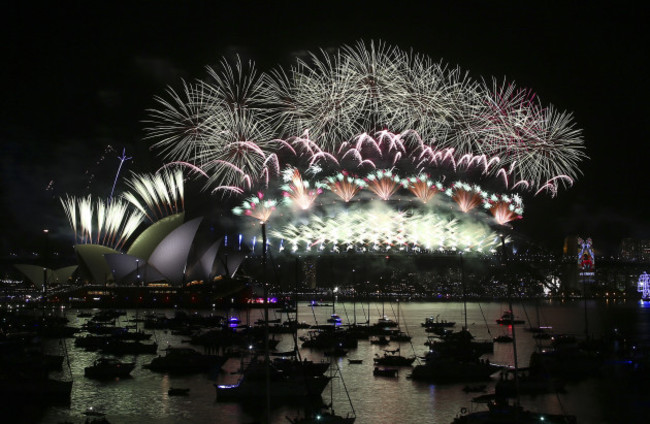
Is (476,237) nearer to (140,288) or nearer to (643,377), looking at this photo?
(140,288)

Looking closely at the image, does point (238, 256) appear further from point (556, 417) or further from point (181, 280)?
point (556, 417)

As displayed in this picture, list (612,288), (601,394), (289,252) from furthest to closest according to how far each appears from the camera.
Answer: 1. (612,288)
2. (289,252)
3. (601,394)

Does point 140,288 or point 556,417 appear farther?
point 140,288

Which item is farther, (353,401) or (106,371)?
(106,371)

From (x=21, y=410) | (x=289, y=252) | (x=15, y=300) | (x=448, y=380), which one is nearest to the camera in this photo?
(x=21, y=410)

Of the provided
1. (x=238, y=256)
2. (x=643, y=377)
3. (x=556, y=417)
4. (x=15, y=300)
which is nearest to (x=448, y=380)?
(x=643, y=377)

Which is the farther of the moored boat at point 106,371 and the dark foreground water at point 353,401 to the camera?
the moored boat at point 106,371

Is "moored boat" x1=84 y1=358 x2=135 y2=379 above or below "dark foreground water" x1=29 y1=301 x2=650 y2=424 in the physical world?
above

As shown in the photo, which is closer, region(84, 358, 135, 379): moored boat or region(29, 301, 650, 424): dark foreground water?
region(29, 301, 650, 424): dark foreground water

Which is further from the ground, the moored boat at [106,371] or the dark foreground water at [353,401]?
the moored boat at [106,371]

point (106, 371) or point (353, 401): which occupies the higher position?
point (106, 371)

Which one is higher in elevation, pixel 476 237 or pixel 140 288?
pixel 476 237
